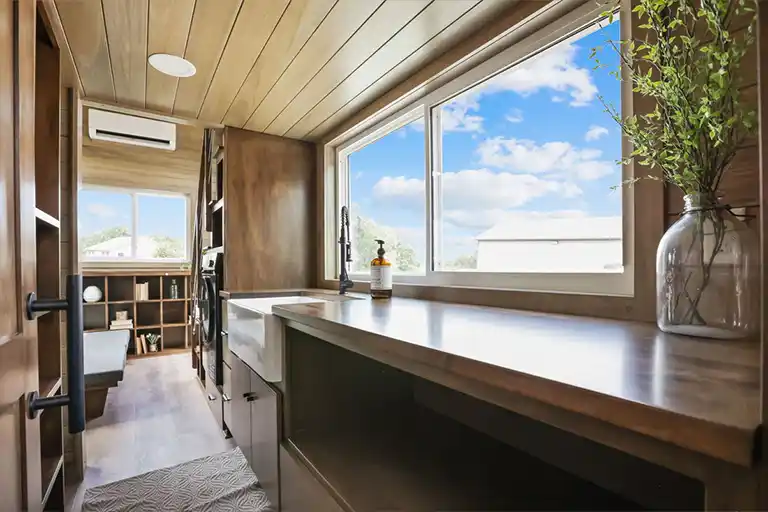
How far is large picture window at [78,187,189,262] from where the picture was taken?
5059 mm

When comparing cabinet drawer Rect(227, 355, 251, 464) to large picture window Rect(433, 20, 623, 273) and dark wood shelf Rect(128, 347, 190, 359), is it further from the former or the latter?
dark wood shelf Rect(128, 347, 190, 359)

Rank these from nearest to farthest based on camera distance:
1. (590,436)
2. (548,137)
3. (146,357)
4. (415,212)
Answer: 1. (590,436)
2. (548,137)
3. (415,212)
4. (146,357)

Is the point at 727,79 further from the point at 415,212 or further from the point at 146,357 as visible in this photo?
the point at 146,357

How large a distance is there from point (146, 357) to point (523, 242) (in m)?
5.01

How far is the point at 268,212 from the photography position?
2811 millimetres

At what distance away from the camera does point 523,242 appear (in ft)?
5.15

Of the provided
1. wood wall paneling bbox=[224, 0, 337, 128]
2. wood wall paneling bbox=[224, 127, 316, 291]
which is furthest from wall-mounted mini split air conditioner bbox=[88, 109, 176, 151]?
wood wall paneling bbox=[224, 0, 337, 128]

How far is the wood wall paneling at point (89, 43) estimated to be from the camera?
1.46 m

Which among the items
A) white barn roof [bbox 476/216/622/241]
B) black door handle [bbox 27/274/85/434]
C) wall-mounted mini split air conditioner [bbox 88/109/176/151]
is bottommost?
black door handle [bbox 27/274/85/434]

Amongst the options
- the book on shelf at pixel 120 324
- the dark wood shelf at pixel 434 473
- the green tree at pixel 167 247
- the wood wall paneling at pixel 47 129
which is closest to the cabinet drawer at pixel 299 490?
the dark wood shelf at pixel 434 473

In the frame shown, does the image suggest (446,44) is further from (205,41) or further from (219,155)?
(219,155)

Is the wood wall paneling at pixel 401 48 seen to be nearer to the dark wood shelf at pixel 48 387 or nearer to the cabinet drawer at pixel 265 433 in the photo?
the cabinet drawer at pixel 265 433

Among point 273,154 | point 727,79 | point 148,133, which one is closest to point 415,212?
point 273,154

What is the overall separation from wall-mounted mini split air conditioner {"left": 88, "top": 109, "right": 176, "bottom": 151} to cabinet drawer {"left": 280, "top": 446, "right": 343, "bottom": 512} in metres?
2.67
